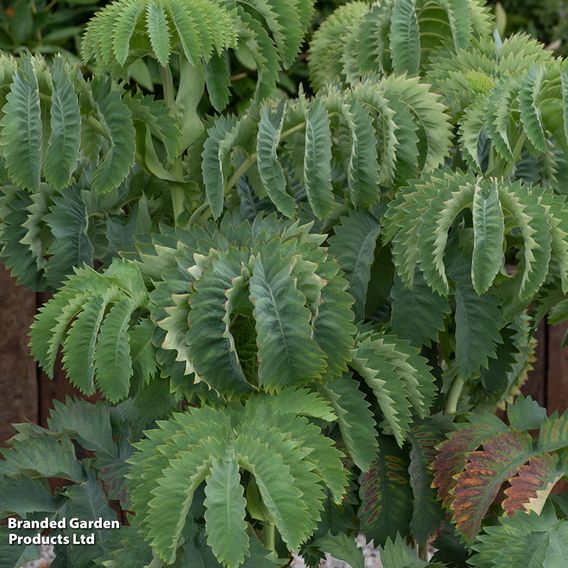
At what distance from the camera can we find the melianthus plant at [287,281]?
50.1 inches

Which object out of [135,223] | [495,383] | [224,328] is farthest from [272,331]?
[495,383]

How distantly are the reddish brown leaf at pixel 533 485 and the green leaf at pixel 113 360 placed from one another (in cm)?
54

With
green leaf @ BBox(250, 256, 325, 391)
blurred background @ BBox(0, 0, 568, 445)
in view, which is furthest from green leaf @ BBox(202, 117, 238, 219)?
blurred background @ BBox(0, 0, 568, 445)

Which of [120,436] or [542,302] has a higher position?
[542,302]

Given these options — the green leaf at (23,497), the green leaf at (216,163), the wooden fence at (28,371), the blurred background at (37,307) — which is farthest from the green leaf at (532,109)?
the wooden fence at (28,371)

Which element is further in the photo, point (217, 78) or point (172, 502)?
point (217, 78)

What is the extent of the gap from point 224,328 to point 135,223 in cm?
45

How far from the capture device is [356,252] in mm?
1556

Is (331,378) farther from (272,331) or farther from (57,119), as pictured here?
(57,119)

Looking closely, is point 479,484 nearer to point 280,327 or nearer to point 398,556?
point 398,556

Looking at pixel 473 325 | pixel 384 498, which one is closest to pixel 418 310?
pixel 473 325

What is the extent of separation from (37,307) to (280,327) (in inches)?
67.4

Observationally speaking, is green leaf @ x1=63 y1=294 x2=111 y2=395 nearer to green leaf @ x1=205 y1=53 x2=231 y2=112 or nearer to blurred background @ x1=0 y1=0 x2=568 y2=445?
green leaf @ x1=205 y1=53 x2=231 y2=112

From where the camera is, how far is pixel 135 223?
5.44 feet
